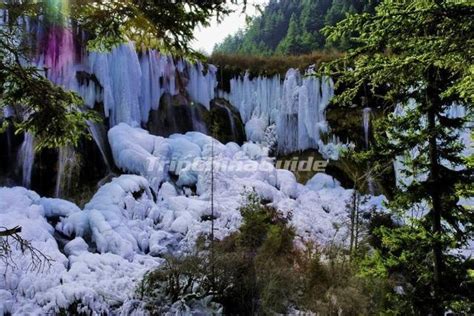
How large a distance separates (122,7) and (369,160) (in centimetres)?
433

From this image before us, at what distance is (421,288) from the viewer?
6.23m

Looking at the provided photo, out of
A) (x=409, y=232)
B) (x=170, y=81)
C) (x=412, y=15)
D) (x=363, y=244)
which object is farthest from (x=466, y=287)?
(x=170, y=81)

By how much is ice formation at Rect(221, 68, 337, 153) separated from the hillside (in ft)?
31.3

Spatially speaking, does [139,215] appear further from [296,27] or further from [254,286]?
[296,27]

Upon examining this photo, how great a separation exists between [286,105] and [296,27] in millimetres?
21291

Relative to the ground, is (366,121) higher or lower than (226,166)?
higher

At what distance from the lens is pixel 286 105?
20.5 metres

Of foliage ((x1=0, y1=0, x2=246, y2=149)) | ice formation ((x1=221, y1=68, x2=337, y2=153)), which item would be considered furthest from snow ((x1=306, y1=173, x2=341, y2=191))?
foliage ((x1=0, y1=0, x2=246, y2=149))

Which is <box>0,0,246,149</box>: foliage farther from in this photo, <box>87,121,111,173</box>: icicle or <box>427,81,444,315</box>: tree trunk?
<box>87,121,111,173</box>: icicle

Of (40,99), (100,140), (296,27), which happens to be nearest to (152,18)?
(40,99)

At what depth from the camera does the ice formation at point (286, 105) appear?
19.8 metres

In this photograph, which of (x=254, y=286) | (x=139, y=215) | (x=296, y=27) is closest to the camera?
A: (x=254, y=286)

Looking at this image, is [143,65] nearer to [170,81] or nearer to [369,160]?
[170,81]

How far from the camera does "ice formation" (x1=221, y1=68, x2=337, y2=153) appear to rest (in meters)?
19.8
